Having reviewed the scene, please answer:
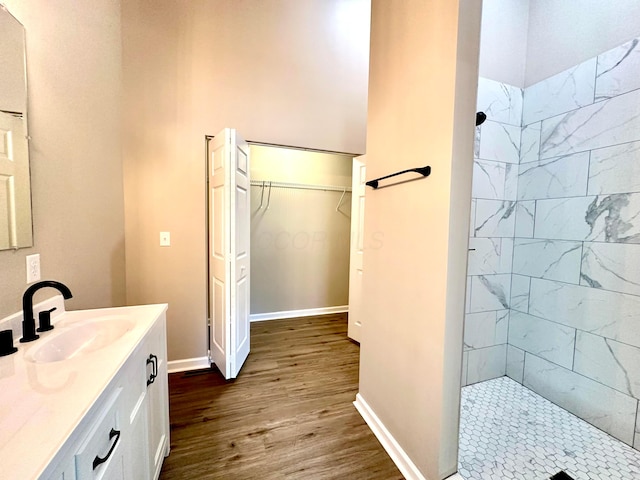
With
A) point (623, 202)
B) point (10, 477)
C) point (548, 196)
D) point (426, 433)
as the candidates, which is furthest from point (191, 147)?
point (623, 202)

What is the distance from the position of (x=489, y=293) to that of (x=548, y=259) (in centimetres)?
47

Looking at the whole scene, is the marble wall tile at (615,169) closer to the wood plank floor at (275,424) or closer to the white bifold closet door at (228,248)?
the wood plank floor at (275,424)

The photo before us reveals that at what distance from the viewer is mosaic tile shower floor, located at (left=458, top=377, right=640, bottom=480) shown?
1.41 m

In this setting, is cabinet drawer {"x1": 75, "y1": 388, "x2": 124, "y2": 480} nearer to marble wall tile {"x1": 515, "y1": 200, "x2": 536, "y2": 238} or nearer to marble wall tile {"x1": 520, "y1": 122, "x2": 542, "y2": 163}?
marble wall tile {"x1": 515, "y1": 200, "x2": 536, "y2": 238}

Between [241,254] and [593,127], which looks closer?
[593,127]

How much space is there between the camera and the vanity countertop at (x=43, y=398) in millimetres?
520

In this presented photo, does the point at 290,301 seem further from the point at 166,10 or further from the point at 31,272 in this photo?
the point at 166,10

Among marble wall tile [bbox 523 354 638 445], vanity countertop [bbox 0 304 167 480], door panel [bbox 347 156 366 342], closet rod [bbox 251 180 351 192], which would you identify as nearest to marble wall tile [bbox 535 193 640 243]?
marble wall tile [bbox 523 354 638 445]

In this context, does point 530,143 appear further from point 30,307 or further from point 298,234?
point 30,307

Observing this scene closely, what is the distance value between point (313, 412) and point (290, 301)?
1.93 metres

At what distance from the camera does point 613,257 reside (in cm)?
162

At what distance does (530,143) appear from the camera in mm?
2074

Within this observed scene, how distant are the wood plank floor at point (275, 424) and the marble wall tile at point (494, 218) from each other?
164cm

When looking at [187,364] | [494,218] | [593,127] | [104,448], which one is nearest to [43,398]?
[104,448]
